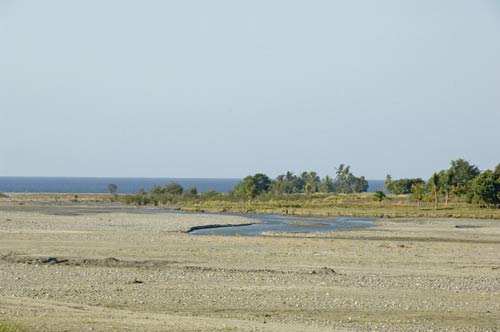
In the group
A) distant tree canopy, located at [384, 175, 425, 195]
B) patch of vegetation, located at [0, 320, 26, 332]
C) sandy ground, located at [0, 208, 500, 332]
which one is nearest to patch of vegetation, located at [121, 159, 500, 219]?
distant tree canopy, located at [384, 175, 425, 195]

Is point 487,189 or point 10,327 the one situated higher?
point 487,189

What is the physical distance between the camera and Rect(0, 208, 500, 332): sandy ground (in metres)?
20.4

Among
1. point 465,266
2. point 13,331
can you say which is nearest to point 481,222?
point 465,266

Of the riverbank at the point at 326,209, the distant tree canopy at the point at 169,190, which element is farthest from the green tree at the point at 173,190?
the riverbank at the point at 326,209

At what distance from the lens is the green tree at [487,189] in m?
103

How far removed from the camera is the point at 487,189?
10338cm

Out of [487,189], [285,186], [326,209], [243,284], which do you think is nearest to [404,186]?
[285,186]

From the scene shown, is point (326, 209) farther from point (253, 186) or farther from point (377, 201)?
point (253, 186)

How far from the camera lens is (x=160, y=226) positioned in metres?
64.4

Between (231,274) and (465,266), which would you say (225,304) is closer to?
(231,274)

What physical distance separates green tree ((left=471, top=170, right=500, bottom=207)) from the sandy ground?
54.9 meters

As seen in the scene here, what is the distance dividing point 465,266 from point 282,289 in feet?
41.1

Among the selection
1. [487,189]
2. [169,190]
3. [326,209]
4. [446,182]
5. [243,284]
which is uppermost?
[446,182]

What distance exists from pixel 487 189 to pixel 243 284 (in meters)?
81.1
